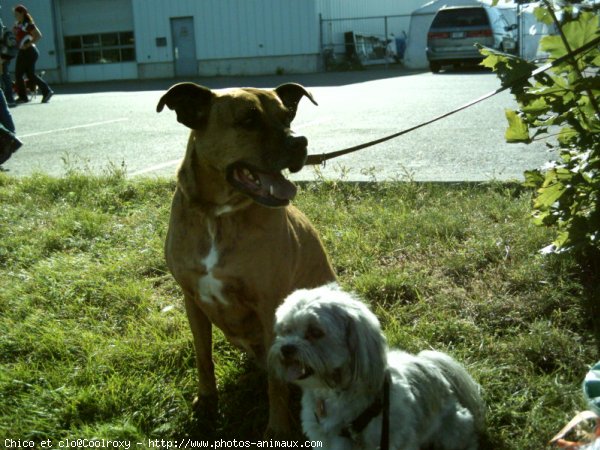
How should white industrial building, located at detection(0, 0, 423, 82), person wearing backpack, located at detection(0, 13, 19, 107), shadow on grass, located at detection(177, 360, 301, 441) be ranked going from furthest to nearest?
white industrial building, located at detection(0, 0, 423, 82) < person wearing backpack, located at detection(0, 13, 19, 107) < shadow on grass, located at detection(177, 360, 301, 441)

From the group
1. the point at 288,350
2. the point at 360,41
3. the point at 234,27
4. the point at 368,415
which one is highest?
the point at 234,27

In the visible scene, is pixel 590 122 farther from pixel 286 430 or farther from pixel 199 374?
pixel 199 374

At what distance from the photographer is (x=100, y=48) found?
34969 mm

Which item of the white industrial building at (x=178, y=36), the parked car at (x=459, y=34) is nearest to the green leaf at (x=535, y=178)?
the parked car at (x=459, y=34)

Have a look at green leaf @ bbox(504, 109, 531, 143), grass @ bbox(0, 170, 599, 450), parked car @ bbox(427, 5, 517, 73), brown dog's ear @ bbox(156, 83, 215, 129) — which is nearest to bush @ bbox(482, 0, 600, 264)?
green leaf @ bbox(504, 109, 531, 143)

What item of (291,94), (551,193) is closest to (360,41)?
(291,94)

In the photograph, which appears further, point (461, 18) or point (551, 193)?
point (461, 18)

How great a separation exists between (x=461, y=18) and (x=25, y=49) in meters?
15.9

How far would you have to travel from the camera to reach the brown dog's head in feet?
10.9

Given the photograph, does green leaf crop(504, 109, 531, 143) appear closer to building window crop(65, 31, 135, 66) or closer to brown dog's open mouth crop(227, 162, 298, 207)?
brown dog's open mouth crop(227, 162, 298, 207)

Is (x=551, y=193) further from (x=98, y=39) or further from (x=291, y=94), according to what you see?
→ (x=98, y=39)

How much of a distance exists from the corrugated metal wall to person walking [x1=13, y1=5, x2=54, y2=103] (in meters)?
13.5

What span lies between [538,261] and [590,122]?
142cm

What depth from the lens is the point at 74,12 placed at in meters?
34.8
